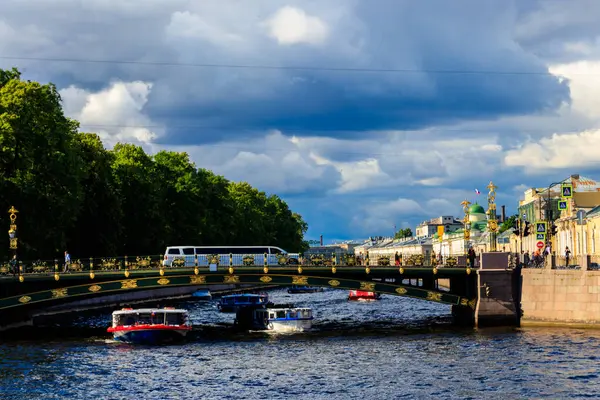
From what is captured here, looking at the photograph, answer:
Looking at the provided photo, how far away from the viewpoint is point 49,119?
96.8 metres

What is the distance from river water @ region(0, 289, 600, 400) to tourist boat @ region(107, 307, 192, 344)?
4.23ft

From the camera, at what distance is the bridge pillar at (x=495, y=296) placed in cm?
8425

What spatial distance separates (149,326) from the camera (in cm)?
7881

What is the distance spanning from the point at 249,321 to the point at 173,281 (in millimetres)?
13399

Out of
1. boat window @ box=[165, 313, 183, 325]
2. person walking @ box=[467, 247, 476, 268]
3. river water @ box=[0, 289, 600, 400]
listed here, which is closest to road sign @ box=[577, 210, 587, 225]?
person walking @ box=[467, 247, 476, 268]

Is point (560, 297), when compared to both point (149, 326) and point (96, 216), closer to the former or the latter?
point (149, 326)

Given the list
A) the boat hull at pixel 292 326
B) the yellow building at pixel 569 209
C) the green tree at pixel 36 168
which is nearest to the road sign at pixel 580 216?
the yellow building at pixel 569 209

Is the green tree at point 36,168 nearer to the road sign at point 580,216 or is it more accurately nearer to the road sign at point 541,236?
the road sign at point 541,236

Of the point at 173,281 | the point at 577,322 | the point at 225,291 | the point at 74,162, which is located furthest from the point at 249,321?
the point at 225,291

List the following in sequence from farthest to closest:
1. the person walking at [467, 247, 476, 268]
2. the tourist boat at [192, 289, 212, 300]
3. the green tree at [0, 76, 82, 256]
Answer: the tourist boat at [192, 289, 212, 300] < the green tree at [0, 76, 82, 256] < the person walking at [467, 247, 476, 268]

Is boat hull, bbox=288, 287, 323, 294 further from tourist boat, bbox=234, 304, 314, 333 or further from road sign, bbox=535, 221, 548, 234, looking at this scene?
tourist boat, bbox=234, 304, 314, 333

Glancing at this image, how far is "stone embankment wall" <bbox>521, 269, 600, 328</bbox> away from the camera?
78.9m

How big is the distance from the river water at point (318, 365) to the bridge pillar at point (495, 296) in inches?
117

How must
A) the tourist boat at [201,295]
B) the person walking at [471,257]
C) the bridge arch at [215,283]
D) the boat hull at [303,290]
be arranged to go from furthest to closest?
the boat hull at [303,290]
the tourist boat at [201,295]
the person walking at [471,257]
the bridge arch at [215,283]
